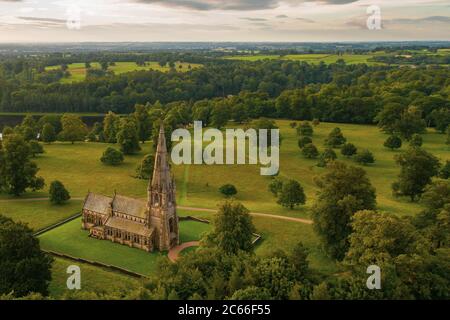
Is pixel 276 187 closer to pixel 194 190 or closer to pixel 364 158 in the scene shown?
pixel 194 190

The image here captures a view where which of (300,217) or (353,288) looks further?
(300,217)

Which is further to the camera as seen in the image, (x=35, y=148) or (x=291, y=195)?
(x=35, y=148)

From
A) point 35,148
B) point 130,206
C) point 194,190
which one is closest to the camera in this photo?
point 130,206

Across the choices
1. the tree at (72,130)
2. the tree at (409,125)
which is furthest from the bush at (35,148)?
the tree at (409,125)

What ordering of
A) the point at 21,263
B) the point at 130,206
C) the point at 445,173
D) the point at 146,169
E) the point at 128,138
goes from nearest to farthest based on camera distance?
the point at 21,263 < the point at 130,206 < the point at 445,173 < the point at 146,169 < the point at 128,138

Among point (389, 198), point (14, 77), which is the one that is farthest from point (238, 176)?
point (14, 77)

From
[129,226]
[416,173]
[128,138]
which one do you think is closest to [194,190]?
[129,226]
